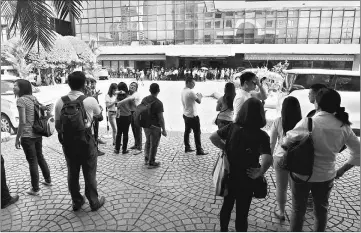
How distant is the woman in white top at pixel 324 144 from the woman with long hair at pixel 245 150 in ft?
0.92

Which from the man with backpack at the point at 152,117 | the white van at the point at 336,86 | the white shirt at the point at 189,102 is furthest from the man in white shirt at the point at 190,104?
the white van at the point at 336,86

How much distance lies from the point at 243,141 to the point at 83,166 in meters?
2.13

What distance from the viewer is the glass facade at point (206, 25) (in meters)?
33.4

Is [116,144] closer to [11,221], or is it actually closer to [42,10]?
[11,221]

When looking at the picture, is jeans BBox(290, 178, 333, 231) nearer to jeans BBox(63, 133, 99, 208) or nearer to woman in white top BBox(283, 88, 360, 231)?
woman in white top BBox(283, 88, 360, 231)

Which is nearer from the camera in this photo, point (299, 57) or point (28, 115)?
point (28, 115)

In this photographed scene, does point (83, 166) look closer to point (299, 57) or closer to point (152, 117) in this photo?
point (152, 117)

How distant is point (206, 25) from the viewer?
37062 mm

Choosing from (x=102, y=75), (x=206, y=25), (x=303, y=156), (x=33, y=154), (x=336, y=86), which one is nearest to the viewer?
(x=303, y=156)

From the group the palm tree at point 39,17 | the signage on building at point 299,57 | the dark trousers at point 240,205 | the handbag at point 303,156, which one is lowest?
the dark trousers at point 240,205

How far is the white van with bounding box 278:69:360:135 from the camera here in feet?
25.2

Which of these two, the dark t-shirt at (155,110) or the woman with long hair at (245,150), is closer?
the woman with long hair at (245,150)

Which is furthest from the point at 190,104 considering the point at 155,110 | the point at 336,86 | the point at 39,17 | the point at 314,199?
the point at 336,86

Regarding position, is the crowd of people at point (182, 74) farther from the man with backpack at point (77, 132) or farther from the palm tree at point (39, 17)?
the man with backpack at point (77, 132)
